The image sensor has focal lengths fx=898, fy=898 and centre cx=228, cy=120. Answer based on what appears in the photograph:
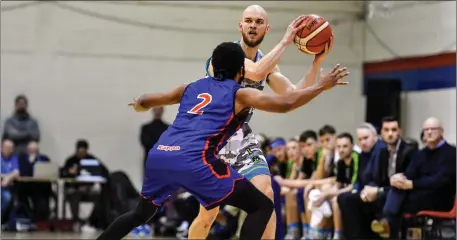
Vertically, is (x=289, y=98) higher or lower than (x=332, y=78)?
lower

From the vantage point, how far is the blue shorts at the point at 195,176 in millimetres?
5594

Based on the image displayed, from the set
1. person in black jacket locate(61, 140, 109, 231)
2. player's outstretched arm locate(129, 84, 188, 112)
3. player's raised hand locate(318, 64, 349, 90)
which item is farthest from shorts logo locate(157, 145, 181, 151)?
person in black jacket locate(61, 140, 109, 231)

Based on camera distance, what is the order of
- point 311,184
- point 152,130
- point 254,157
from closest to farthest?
point 254,157 → point 311,184 → point 152,130

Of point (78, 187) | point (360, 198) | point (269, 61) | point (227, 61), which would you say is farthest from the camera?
point (78, 187)

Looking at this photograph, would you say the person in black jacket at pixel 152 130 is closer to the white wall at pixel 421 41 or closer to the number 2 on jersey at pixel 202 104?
the white wall at pixel 421 41

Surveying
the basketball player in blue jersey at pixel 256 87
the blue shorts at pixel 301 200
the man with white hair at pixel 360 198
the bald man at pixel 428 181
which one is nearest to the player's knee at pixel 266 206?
the basketball player in blue jersey at pixel 256 87

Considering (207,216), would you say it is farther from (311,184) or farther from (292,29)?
(311,184)

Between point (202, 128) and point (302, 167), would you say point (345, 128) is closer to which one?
point (302, 167)

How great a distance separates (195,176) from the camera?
5586mm

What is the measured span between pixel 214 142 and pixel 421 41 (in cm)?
1211

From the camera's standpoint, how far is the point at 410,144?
38.3 feet

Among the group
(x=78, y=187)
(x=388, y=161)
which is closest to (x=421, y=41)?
(x=388, y=161)

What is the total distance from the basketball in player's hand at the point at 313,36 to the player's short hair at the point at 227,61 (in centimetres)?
103

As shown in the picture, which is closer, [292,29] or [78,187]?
[292,29]
